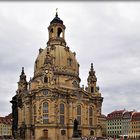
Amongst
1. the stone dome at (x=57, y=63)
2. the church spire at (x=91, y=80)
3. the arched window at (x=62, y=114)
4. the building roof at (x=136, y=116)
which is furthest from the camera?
the building roof at (x=136, y=116)

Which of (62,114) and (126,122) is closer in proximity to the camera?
(62,114)

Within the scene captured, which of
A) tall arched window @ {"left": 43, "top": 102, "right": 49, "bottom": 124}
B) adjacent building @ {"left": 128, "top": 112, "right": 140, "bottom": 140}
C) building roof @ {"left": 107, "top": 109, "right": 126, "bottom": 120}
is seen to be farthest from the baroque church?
building roof @ {"left": 107, "top": 109, "right": 126, "bottom": 120}

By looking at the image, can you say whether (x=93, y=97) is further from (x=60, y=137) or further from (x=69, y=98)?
(x=60, y=137)

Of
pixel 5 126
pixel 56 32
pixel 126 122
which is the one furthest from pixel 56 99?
pixel 5 126

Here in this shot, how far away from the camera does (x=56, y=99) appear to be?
3280 inches

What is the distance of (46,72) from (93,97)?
13.9 m

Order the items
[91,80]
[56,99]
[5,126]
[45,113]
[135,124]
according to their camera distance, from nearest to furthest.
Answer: [45,113] → [56,99] → [91,80] → [135,124] → [5,126]

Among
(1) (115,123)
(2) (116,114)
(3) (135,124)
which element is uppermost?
(2) (116,114)

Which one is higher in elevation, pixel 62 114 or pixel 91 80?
pixel 91 80

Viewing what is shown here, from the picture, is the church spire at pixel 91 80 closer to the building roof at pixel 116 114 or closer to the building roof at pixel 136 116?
the building roof at pixel 136 116

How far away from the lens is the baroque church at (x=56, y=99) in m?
82.7

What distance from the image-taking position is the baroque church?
3255 inches

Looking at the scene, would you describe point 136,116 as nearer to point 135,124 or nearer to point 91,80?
point 135,124

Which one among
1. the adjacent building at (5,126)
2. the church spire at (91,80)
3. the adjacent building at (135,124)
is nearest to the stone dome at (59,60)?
the church spire at (91,80)
